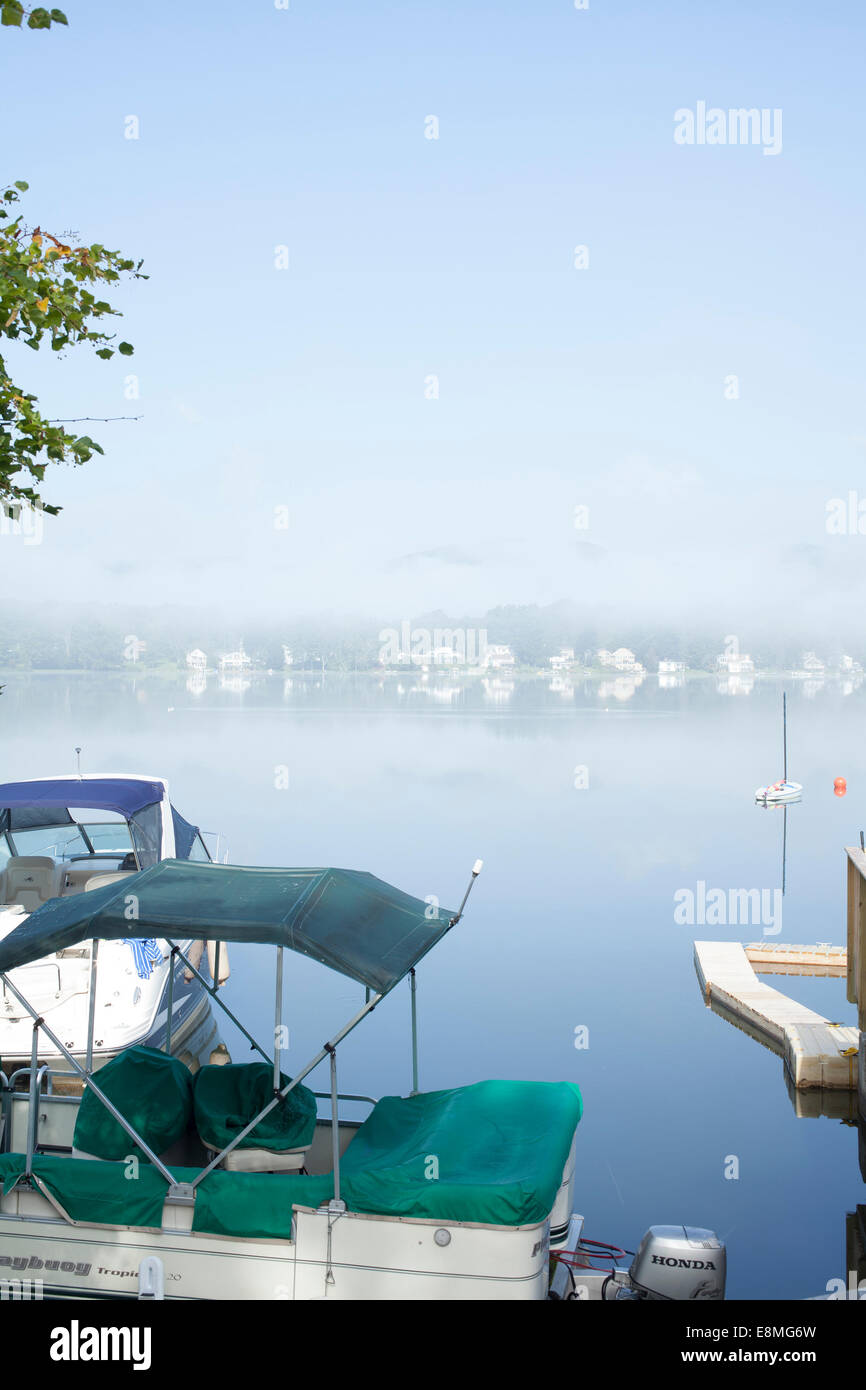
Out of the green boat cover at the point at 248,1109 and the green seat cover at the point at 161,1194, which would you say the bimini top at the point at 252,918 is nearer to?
the green boat cover at the point at 248,1109

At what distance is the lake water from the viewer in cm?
1356

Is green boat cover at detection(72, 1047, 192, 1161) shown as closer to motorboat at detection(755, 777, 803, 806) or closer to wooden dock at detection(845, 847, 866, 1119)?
wooden dock at detection(845, 847, 866, 1119)

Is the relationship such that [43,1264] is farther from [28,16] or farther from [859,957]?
[859,957]

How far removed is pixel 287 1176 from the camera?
7789 mm

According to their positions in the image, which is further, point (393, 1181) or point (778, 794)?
point (778, 794)

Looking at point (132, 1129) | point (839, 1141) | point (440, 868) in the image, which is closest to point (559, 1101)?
point (132, 1129)

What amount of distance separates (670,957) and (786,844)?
61.1 feet

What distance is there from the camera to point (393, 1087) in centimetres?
1642

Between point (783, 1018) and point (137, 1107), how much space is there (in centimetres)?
1287

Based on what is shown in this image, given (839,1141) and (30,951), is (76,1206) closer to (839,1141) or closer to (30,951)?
(30,951)

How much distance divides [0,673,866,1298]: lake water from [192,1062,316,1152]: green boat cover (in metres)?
4.59

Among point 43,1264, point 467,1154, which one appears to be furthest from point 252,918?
point 43,1264

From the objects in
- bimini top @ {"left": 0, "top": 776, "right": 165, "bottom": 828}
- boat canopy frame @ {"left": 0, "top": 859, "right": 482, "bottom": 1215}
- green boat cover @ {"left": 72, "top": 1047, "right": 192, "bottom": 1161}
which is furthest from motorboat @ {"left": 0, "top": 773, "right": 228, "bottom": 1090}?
green boat cover @ {"left": 72, "top": 1047, "right": 192, "bottom": 1161}

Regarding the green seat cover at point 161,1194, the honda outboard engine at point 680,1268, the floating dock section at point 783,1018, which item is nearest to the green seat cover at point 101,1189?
the green seat cover at point 161,1194
